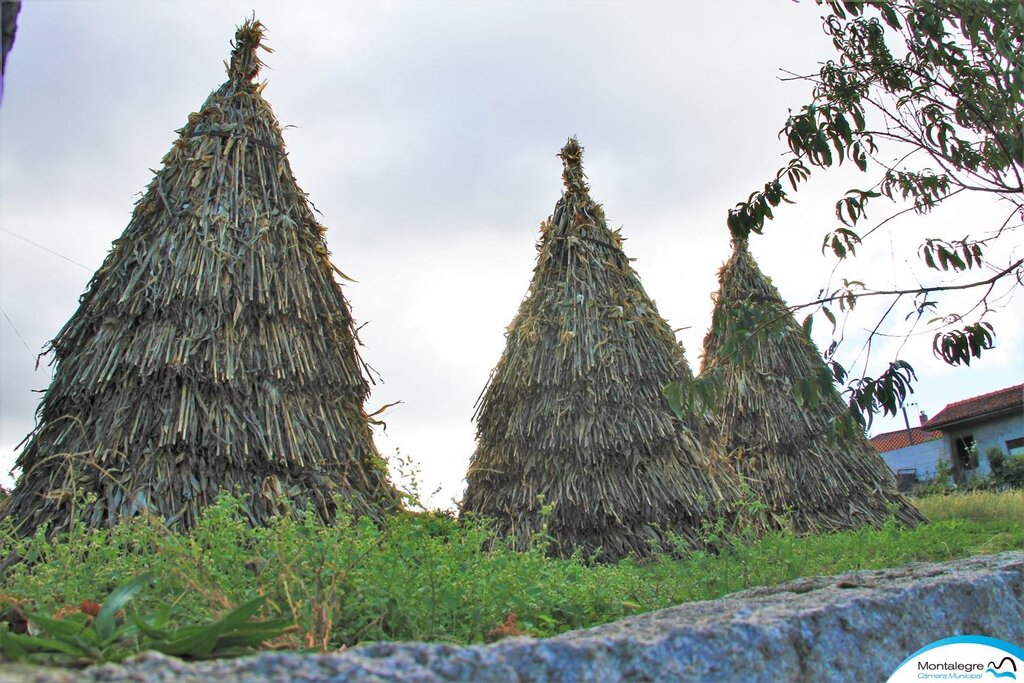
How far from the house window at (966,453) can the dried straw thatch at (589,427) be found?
68.9 feet

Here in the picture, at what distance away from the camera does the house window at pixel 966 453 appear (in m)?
25.5

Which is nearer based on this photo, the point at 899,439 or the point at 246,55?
the point at 246,55

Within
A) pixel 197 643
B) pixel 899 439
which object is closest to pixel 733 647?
pixel 197 643

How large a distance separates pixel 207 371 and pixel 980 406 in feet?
87.7

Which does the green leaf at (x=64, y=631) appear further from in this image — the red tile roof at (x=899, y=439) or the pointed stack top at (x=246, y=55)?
the red tile roof at (x=899, y=439)

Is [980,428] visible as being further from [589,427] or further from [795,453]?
[589,427]

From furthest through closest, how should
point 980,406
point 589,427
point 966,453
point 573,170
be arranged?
point 966,453
point 980,406
point 573,170
point 589,427

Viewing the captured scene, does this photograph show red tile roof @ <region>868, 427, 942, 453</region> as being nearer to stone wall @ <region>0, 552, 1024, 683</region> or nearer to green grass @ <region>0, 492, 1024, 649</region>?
green grass @ <region>0, 492, 1024, 649</region>

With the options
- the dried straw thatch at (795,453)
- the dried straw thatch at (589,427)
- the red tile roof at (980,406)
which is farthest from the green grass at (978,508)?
the red tile roof at (980,406)

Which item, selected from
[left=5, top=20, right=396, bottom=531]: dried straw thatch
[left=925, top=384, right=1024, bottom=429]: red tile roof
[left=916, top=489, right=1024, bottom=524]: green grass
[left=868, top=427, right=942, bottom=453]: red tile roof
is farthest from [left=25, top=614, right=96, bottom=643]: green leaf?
[left=868, top=427, right=942, bottom=453]: red tile roof

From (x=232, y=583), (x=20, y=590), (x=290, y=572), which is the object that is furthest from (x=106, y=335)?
(x=290, y=572)

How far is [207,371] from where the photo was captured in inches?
217

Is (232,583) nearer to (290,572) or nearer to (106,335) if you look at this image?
(290,572)

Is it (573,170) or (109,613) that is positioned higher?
(573,170)
